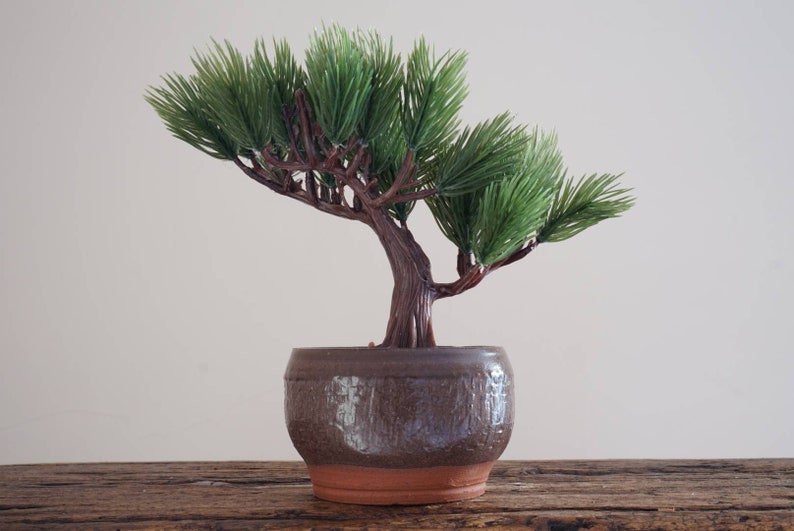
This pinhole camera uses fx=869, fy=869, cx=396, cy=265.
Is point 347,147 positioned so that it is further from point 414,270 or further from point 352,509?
point 352,509

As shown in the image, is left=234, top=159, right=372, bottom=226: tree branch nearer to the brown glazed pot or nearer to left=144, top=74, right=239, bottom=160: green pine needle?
left=144, top=74, right=239, bottom=160: green pine needle

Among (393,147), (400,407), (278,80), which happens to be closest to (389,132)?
(393,147)

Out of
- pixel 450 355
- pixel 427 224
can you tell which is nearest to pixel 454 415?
pixel 450 355

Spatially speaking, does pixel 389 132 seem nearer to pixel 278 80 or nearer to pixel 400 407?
pixel 278 80

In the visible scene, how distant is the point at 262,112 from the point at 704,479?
57 centimetres

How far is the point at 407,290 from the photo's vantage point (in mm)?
808

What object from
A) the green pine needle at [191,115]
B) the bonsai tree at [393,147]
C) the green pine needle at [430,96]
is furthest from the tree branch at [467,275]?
the green pine needle at [191,115]

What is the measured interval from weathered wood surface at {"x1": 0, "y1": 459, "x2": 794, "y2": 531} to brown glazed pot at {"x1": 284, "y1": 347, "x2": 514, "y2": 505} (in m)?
0.02

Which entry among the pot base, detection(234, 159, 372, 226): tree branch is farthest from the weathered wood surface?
detection(234, 159, 372, 226): tree branch

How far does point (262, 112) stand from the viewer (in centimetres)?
76

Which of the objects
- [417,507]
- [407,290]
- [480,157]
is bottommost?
[417,507]

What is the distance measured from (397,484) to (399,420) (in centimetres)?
6

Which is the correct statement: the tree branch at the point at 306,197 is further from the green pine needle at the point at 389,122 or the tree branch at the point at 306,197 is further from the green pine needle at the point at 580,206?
the green pine needle at the point at 580,206

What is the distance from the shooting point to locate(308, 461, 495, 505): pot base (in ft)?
2.40
